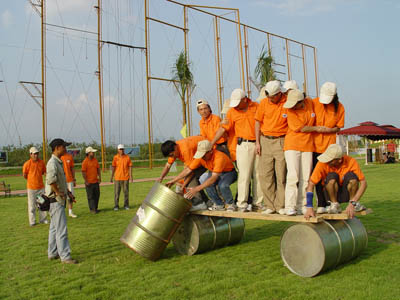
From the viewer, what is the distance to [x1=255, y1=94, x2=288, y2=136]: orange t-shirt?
6.57 meters

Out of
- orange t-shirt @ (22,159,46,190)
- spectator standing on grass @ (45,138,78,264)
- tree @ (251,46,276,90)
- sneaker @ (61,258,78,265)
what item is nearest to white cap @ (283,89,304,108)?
spectator standing on grass @ (45,138,78,264)

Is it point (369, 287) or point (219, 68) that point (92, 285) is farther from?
point (219, 68)

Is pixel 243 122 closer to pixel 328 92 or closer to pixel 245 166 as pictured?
pixel 245 166

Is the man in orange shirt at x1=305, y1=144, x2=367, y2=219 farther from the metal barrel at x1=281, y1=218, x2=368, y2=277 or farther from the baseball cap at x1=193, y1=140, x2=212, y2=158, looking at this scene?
the baseball cap at x1=193, y1=140, x2=212, y2=158

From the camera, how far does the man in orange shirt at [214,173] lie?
684cm

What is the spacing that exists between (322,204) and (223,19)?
29086 mm

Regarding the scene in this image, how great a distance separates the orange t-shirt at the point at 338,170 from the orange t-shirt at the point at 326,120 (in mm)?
334

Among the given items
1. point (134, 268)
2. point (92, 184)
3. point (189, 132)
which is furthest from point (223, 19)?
point (134, 268)

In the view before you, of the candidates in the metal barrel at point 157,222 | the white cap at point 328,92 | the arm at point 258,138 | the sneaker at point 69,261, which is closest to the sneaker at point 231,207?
the metal barrel at point 157,222

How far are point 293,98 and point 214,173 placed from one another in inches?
71.7

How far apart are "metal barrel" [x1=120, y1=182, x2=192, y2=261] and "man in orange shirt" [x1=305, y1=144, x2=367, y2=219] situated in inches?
83.8

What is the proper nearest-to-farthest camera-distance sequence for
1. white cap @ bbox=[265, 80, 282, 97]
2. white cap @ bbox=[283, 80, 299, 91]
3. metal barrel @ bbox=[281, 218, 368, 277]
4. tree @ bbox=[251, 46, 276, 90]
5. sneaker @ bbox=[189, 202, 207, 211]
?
metal barrel @ bbox=[281, 218, 368, 277], white cap @ bbox=[265, 80, 282, 97], white cap @ bbox=[283, 80, 299, 91], sneaker @ bbox=[189, 202, 207, 211], tree @ bbox=[251, 46, 276, 90]

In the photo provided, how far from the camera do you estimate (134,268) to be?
251 inches

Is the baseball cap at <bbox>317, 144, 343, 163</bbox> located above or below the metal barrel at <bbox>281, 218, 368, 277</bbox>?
above
